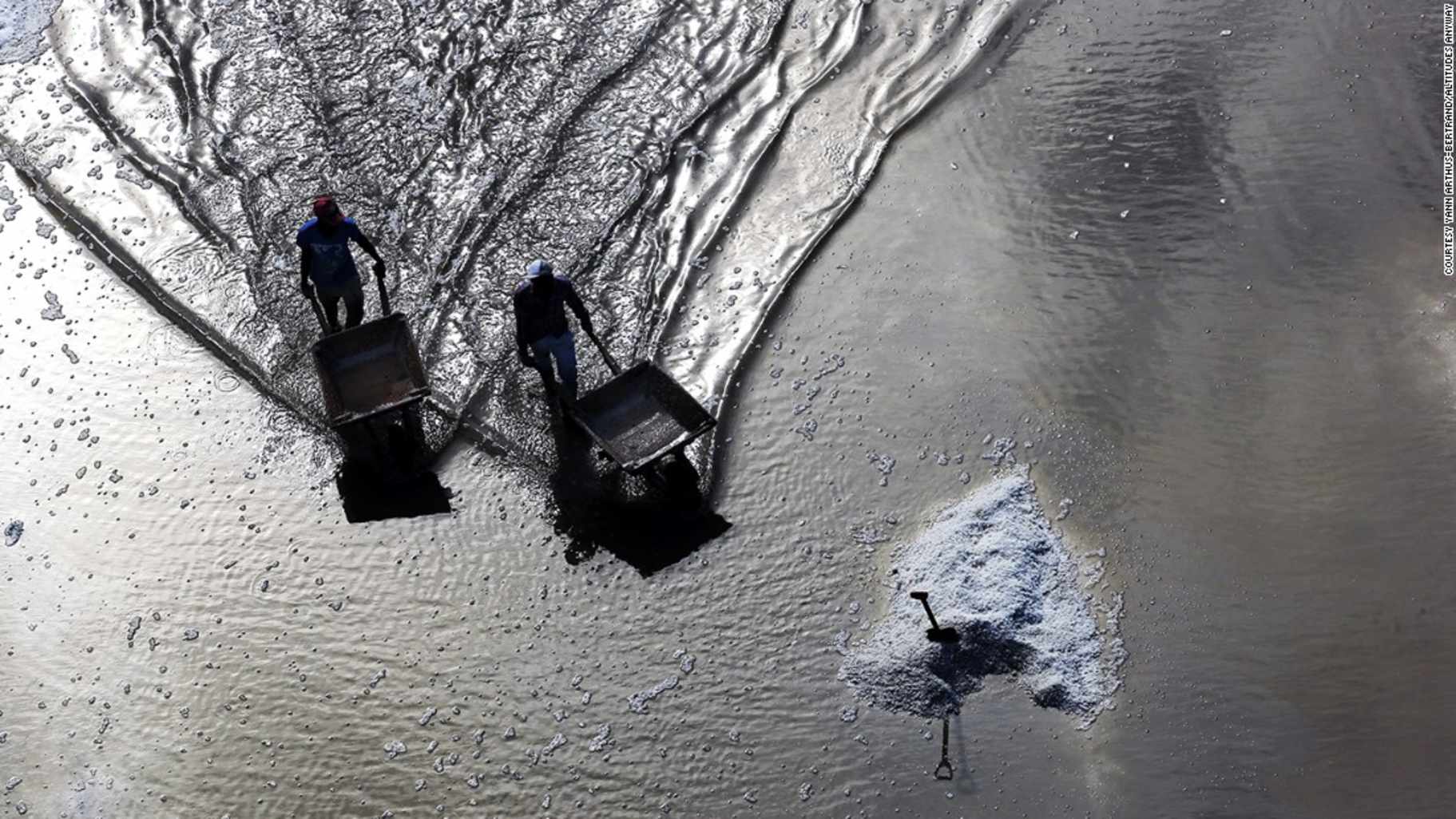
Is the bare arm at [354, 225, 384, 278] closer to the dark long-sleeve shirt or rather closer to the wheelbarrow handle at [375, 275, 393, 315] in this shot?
the wheelbarrow handle at [375, 275, 393, 315]

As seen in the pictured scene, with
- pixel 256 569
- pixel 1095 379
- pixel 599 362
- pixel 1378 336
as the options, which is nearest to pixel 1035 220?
pixel 1095 379

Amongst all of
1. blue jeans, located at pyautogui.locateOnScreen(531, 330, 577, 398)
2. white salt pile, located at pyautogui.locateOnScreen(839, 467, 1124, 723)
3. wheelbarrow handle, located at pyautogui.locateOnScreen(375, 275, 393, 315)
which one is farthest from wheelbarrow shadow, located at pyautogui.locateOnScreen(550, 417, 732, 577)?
wheelbarrow handle, located at pyautogui.locateOnScreen(375, 275, 393, 315)

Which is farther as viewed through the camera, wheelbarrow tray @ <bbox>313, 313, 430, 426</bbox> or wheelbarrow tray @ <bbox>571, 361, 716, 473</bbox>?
wheelbarrow tray @ <bbox>313, 313, 430, 426</bbox>

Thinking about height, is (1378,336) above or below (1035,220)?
below

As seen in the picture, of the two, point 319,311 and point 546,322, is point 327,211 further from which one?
point 546,322

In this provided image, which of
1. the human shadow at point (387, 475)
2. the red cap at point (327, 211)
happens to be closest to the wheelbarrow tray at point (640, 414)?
the human shadow at point (387, 475)

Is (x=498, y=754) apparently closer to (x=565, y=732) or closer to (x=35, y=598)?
(x=565, y=732)

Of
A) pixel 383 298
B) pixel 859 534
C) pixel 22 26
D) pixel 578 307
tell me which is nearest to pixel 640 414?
pixel 578 307
